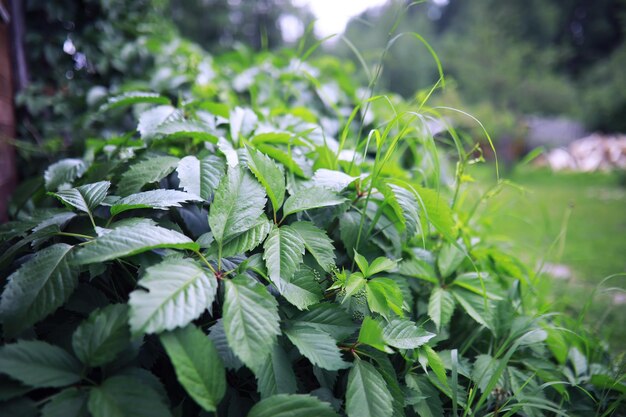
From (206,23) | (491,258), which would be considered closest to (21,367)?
(491,258)

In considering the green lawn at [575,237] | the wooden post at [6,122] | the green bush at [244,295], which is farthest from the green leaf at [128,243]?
the wooden post at [6,122]

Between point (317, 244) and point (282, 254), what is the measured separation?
0.31 feet

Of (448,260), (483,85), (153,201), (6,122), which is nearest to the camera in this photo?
(153,201)

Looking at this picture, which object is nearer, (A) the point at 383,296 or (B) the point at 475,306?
(A) the point at 383,296

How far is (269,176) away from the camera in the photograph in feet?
2.75

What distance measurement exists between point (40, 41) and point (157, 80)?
28.1 inches

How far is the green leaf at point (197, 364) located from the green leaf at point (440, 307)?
0.55 meters

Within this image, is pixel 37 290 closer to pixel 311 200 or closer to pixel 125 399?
pixel 125 399

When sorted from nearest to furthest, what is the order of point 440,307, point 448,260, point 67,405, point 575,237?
point 67,405, point 440,307, point 448,260, point 575,237

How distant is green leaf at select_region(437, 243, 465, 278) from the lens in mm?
1068

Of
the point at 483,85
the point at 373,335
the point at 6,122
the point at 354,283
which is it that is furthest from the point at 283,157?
the point at 483,85

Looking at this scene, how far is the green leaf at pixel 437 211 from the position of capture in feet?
2.98

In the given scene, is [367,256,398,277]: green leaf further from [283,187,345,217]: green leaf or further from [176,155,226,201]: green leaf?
[176,155,226,201]: green leaf

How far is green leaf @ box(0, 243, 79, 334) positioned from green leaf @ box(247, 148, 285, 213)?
1.25 feet
